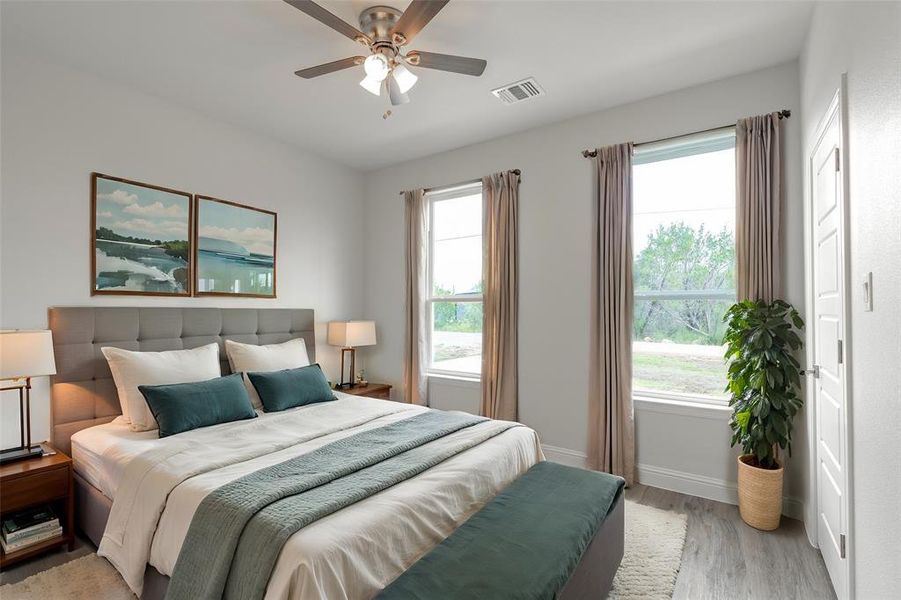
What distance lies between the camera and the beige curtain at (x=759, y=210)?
2834 millimetres

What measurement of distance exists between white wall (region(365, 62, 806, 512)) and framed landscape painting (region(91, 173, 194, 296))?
80.2 inches

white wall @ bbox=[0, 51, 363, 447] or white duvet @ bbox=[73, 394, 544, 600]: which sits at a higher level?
white wall @ bbox=[0, 51, 363, 447]

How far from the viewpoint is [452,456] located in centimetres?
221

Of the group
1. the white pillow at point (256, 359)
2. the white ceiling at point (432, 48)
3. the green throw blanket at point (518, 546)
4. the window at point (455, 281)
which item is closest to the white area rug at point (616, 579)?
the green throw blanket at point (518, 546)

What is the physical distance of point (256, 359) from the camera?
3459mm

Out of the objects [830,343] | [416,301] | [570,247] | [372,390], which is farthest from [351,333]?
[830,343]

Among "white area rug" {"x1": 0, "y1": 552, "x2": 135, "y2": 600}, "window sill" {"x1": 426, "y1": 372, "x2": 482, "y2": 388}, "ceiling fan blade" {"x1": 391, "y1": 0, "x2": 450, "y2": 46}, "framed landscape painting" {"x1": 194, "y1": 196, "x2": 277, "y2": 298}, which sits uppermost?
"ceiling fan blade" {"x1": 391, "y1": 0, "x2": 450, "y2": 46}

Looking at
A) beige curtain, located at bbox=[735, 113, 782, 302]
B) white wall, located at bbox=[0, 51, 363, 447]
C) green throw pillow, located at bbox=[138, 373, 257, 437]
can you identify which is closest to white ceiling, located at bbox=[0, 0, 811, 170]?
white wall, located at bbox=[0, 51, 363, 447]

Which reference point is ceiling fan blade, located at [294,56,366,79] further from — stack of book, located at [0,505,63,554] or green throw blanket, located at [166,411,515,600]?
stack of book, located at [0,505,63,554]

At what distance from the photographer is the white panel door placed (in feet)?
6.08

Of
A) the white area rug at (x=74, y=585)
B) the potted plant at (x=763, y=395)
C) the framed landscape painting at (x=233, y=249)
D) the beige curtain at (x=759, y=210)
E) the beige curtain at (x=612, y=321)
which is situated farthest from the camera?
the framed landscape painting at (x=233, y=249)

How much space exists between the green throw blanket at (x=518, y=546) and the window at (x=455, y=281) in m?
2.25

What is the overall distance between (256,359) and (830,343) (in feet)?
12.0

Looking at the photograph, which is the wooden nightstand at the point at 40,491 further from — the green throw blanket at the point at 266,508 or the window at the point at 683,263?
the window at the point at 683,263
